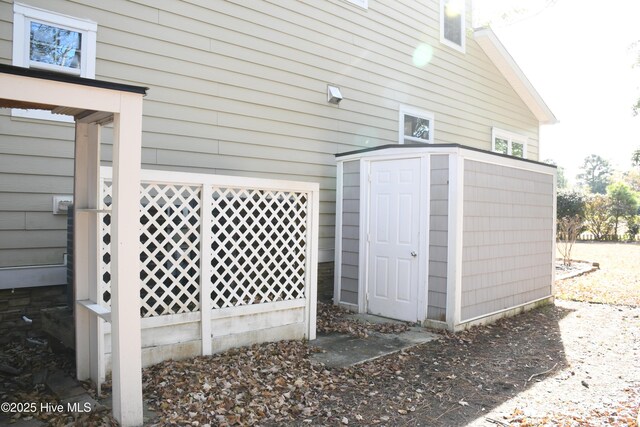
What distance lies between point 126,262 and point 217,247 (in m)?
1.64

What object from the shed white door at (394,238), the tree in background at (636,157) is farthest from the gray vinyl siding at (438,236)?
the tree in background at (636,157)

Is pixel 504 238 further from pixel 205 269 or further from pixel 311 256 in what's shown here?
pixel 205 269

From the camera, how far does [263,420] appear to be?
3336 mm

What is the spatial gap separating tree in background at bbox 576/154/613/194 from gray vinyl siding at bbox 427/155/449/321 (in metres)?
80.4

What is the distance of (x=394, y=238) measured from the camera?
6.51 meters

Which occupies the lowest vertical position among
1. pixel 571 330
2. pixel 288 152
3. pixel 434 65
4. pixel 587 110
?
pixel 571 330

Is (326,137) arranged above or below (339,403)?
above

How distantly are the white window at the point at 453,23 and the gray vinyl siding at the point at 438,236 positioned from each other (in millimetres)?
4961

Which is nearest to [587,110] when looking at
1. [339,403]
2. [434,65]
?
[434,65]

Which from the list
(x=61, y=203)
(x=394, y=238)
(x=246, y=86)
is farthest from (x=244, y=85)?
(x=394, y=238)

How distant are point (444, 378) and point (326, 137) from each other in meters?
4.35

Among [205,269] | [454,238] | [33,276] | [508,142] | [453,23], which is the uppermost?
[453,23]

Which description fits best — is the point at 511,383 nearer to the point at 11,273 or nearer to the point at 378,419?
the point at 378,419

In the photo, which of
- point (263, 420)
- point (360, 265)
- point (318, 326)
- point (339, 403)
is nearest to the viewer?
point (263, 420)
